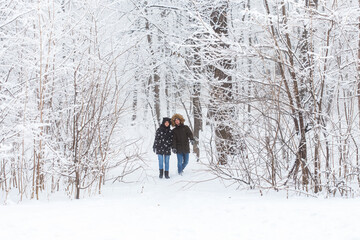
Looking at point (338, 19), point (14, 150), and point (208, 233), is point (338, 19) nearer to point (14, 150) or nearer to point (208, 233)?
point (208, 233)

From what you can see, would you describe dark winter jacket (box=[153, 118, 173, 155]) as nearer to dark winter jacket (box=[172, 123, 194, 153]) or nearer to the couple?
the couple

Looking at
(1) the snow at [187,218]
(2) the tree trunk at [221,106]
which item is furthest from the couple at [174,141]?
(1) the snow at [187,218]

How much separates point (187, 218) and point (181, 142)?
4.54 m

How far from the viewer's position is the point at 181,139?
27.9 ft

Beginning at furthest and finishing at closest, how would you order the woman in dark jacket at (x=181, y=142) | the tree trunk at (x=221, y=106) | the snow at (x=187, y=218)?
the woman in dark jacket at (x=181, y=142) → the tree trunk at (x=221, y=106) → the snow at (x=187, y=218)

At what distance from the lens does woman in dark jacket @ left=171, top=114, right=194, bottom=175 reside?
846cm

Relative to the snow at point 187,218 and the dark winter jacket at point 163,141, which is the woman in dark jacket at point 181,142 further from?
the snow at point 187,218

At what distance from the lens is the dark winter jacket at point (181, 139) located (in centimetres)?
846

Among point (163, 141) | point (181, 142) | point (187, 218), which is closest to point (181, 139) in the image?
point (181, 142)

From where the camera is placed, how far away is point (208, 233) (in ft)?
11.4

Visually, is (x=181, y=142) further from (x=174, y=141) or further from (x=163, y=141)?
(x=163, y=141)

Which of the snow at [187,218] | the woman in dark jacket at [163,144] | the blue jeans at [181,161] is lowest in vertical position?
the snow at [187,218]

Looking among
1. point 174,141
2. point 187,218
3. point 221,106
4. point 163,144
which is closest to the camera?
point 187,218

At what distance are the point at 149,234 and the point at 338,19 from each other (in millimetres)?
3071
